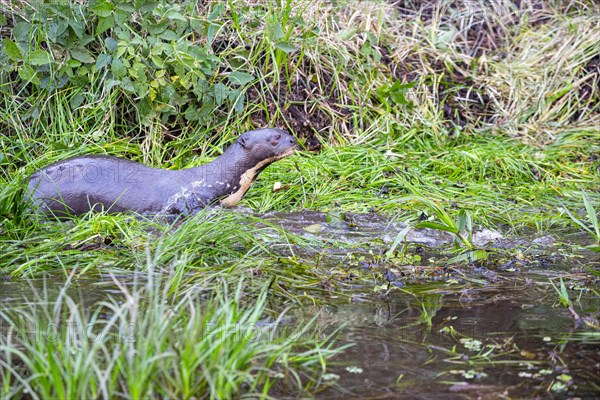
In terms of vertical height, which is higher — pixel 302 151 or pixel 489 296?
pixel 489 296

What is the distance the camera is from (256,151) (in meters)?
5.96

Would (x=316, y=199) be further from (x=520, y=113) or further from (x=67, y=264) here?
(x=520, y=113)

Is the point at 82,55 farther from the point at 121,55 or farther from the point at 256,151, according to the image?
the point at 256,151

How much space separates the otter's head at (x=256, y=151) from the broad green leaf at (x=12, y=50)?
1.89 meters

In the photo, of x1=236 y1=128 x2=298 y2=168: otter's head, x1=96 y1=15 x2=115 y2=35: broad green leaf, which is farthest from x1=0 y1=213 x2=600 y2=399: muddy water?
x1=96 y1=15 x2=115 y2=35: broad green leaf

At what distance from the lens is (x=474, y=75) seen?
8.40m

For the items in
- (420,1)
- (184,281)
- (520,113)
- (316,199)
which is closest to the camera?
(184,281)

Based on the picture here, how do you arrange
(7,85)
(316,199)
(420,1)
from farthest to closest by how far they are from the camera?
(420,1), (7,85), (316,199)

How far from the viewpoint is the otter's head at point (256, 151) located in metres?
5.95

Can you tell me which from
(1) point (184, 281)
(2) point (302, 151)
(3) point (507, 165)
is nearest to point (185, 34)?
(2) point (302, 151)

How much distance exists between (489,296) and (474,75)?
4.74 meters

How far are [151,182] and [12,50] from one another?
1689mm

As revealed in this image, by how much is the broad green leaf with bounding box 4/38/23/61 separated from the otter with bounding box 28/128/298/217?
1255mm

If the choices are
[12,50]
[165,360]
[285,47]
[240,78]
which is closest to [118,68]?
[12,50]
